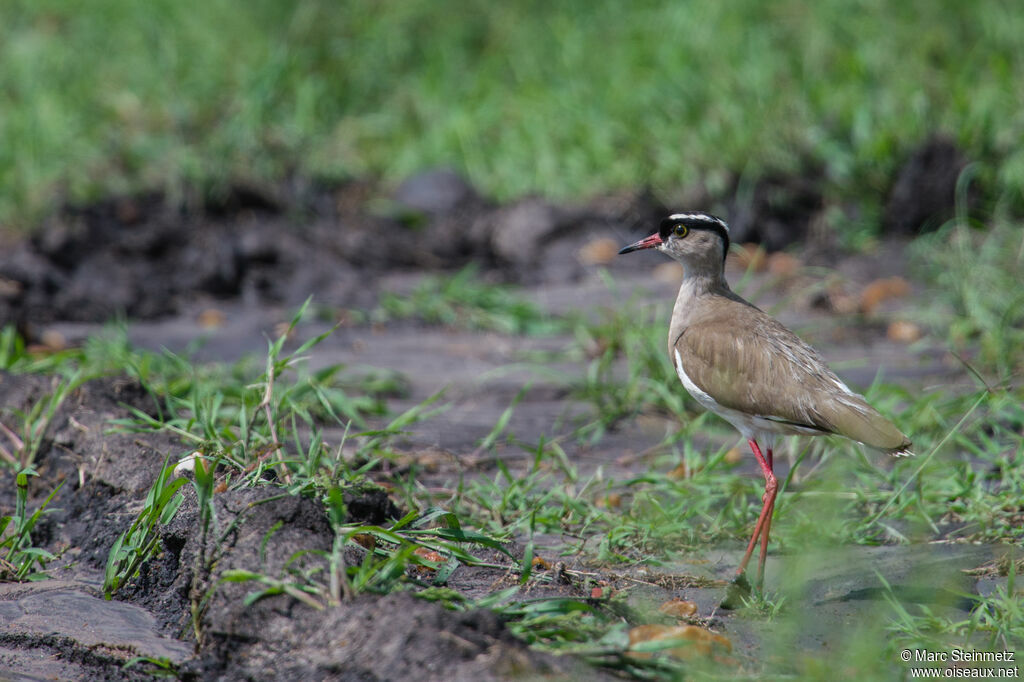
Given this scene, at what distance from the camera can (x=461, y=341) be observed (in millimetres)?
7078

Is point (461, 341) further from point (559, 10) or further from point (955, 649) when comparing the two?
point (559, 10)

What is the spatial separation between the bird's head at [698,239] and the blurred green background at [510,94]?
3415mm

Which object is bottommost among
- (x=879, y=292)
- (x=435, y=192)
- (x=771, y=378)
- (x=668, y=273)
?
(x=668, y=273)

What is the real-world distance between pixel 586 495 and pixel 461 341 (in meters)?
2.43

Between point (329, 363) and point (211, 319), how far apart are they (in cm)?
116

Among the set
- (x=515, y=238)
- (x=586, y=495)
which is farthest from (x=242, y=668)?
(x=515, y=238)

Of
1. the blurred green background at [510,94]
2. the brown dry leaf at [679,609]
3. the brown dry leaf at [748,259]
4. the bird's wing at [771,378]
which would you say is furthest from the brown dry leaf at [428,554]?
the blurred green background at [510,94]

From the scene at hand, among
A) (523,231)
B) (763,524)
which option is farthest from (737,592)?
(523,231)

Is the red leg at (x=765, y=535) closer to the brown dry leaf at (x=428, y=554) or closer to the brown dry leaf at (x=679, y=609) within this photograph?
the brown dry leaf at (x=679, y=609)

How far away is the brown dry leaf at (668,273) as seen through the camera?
7.90 metres

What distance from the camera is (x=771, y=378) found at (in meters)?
4.20

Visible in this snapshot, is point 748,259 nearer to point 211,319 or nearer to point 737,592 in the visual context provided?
point 211,319

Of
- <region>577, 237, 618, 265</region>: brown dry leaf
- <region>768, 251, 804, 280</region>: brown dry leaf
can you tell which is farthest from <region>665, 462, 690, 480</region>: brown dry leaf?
<region>577, 237, 618, 265</region>: brown dry leaf

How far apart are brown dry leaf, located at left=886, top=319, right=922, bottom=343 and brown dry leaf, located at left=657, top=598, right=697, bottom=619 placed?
3.58 meters
